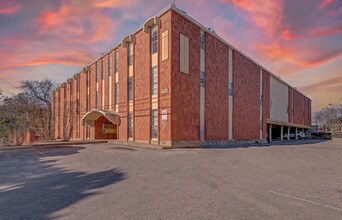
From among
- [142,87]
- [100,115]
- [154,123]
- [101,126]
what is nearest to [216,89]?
[142,87]

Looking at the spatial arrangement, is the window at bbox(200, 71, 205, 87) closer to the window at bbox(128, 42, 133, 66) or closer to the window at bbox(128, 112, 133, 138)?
the window at bbox(128, 42, 133, 66)

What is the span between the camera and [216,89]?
23.6 metres

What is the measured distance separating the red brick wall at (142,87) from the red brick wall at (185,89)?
3.10 m

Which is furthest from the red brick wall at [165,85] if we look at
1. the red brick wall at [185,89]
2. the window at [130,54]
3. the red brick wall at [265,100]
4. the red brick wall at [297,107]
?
the red brick wall at [297,107]

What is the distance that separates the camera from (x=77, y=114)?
1405 inches

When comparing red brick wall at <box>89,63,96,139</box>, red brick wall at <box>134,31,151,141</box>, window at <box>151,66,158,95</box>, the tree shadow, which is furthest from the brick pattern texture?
the tree shadow

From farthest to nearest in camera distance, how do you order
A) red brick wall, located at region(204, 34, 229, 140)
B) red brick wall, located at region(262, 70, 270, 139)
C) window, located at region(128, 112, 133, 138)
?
red brick wall, located at region(262, 70, 270, 139) < window, located at region(128, 112, 133, 138) < red brick wall, located at region(204, 34, 229, 140)

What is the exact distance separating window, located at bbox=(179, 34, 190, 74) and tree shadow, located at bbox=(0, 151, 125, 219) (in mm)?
12575

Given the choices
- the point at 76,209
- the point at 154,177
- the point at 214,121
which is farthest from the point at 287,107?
the point at 76,209

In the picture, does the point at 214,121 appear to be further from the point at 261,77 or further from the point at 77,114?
the point at 77,114

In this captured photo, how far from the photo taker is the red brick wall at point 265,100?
3510cm

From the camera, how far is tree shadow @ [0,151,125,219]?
4.69 metres

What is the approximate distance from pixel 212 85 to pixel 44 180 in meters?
18.7

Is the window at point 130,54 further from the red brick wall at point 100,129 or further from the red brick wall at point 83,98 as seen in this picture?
the red brick wall at point 83,98
